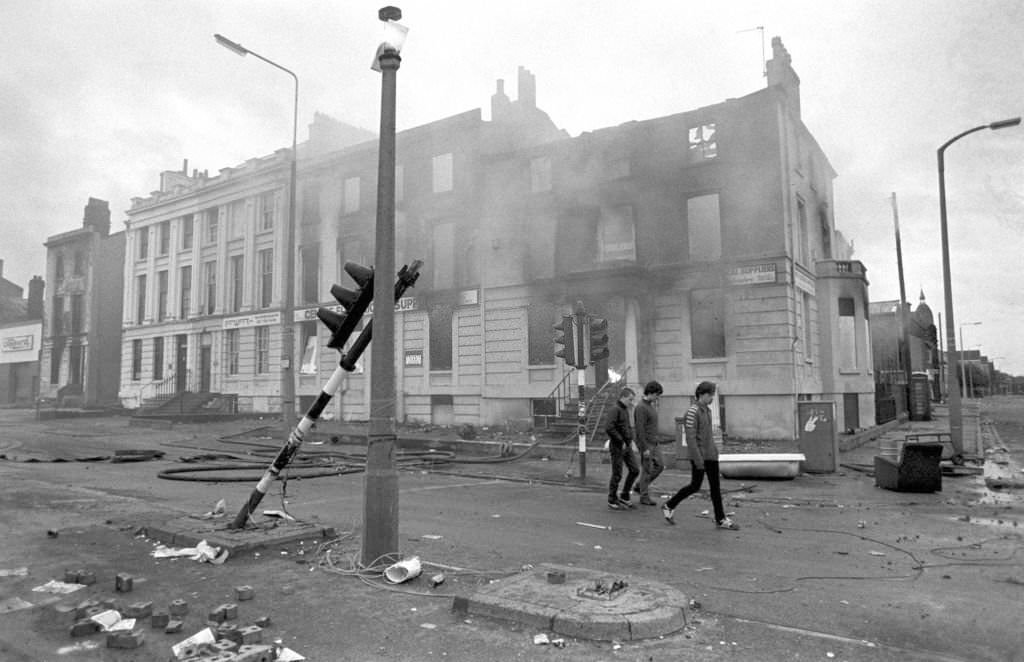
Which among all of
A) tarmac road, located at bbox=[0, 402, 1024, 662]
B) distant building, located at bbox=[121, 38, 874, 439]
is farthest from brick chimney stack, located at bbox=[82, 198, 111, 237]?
tarmac road, located at bbox=[0, 402, 1024, 662]

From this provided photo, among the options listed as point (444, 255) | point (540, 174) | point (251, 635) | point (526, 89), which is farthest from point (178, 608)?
point (526, 89)

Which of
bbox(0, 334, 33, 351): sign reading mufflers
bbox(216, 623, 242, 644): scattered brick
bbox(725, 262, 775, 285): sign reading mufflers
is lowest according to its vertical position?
bbox(216, 623, 242, 644): scattered brick

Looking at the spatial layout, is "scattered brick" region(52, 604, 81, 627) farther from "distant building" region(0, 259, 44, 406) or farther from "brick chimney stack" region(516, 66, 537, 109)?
"distant building" region(0, 259, 44, 406)

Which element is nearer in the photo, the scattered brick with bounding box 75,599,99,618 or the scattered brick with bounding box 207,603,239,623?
the scattered brick with bounding box 207,603,239,623

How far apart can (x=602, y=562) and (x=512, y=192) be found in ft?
50.9

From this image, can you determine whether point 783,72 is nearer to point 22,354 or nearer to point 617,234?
point 617,234

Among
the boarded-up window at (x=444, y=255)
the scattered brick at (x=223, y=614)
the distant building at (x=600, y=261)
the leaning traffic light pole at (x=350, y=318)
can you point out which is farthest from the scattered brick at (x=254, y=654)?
the boarded-up window at (x=444, y=255)

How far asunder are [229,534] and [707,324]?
1343 cm

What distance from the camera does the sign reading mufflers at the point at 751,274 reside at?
51.6 feet

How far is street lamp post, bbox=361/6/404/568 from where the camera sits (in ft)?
14.7

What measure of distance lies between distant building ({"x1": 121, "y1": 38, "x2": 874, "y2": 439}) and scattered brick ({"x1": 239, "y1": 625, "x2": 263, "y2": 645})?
1373 centimetres

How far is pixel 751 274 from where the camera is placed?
15.9 meters

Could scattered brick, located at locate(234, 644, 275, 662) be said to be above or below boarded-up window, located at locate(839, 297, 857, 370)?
below

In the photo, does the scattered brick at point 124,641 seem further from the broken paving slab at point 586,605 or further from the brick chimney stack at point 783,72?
the brick chimney stack at point 783,72
